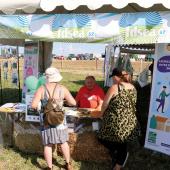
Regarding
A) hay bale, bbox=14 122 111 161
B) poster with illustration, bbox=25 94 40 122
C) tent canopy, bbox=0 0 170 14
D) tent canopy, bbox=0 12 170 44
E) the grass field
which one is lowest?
the grass field

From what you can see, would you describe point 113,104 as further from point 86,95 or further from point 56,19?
point 86,95

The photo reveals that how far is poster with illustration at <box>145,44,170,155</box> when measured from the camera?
593cm

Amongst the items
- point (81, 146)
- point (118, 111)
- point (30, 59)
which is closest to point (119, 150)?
point (118, 111)

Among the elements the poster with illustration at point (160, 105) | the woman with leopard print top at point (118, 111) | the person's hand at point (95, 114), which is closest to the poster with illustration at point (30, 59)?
the person's hand at point (95, 114)

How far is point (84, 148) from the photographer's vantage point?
6.27 m

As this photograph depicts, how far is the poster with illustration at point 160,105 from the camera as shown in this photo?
5.93m

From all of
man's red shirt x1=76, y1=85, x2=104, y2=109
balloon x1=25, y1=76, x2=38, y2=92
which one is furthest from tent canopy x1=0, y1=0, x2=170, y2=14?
man's red shirt x1=76, y1=85, x2=104, y2=109

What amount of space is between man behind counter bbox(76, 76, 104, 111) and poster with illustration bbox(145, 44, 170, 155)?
4.78ft

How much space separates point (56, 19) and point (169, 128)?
224 centimetres

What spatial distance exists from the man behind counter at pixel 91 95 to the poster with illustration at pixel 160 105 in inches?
57.3

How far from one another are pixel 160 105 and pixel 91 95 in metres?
1.74

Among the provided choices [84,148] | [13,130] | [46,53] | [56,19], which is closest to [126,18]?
[56,19]

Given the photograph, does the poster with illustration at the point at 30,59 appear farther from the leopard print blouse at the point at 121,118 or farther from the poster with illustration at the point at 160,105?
the leopard print blouse at the point at 121,118

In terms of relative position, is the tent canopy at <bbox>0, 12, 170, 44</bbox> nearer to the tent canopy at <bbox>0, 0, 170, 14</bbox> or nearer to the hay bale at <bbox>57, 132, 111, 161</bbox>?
the tent canopy at <bbox>0, 0, 170, 14</bbox>
